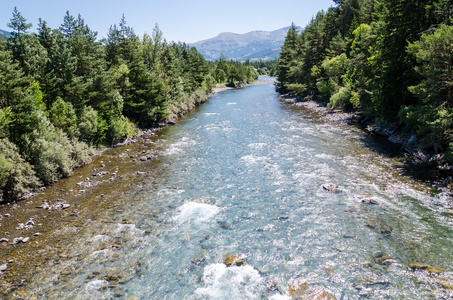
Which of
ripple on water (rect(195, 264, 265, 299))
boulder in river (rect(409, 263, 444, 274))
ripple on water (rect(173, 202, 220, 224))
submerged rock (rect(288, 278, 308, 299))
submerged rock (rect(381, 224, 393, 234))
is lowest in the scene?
boulder in river (rect(409, 263, 444, 274))

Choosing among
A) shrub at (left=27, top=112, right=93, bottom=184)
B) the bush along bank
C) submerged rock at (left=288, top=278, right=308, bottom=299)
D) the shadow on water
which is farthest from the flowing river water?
the bush along bank

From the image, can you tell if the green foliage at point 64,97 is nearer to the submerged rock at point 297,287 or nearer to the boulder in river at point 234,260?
the boulder in river at point 234,260

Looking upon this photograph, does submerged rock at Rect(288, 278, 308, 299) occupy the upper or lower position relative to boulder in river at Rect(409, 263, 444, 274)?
upper

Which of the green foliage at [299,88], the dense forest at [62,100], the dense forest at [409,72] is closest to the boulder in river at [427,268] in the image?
the dense forest at [409,72]

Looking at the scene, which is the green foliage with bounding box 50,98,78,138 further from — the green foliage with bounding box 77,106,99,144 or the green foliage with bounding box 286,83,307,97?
the green foliage with bounding box 286,83,307,97

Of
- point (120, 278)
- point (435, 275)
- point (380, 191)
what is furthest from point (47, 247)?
point (380, 191)

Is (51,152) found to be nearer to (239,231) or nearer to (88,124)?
(88,124)
